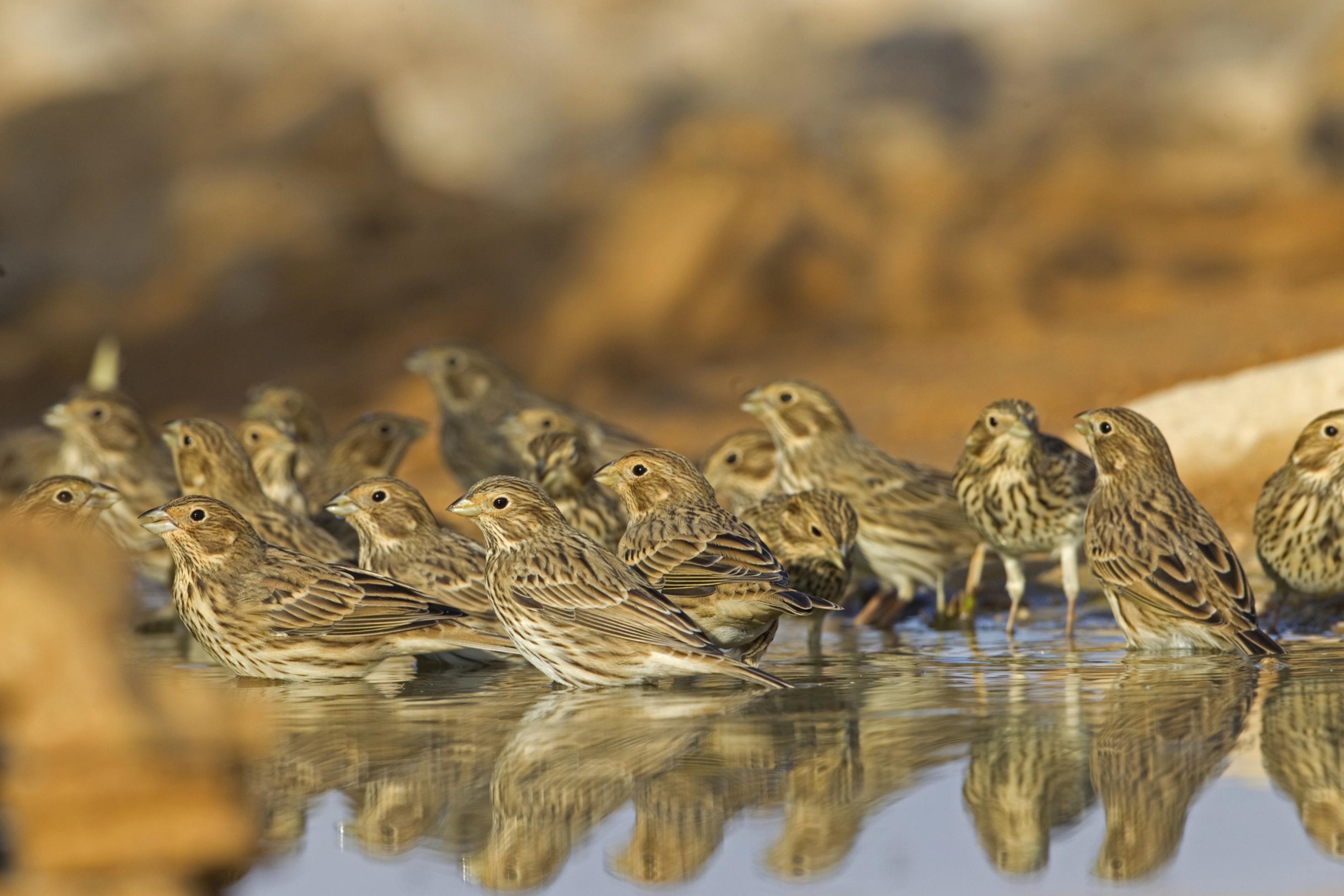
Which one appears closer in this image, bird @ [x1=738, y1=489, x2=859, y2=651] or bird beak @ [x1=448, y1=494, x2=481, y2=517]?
bird beak @ [x1=448, y1=494, x2=481, y2=517]

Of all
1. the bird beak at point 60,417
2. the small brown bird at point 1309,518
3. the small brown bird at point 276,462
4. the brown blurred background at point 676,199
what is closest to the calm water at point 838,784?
the small brown bird at point 1309,518

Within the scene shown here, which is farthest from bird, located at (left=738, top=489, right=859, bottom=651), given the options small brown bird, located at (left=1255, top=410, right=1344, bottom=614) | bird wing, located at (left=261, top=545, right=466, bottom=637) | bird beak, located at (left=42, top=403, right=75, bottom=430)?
bird beak, located at (left=42, top=403, right=75, bottom=430)

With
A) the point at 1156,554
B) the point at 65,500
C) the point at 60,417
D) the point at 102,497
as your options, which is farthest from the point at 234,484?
the point at 1156,554

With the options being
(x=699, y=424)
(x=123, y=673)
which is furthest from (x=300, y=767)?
(x=699, y=424)

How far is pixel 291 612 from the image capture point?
7676 millimetres

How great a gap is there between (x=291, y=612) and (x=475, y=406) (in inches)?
229

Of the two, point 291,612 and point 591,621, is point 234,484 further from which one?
point 591,621

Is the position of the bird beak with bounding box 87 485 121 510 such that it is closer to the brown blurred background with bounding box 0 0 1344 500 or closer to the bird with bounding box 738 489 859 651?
the bird with bounding box 738 489 859 651

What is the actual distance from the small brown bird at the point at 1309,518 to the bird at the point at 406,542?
153 inches

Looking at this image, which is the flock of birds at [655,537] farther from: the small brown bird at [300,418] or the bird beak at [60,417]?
the small brown bird at [300,418]

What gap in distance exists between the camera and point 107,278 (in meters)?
26.0

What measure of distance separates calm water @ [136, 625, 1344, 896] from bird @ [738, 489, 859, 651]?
1.54 m

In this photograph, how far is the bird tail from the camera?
285 inches

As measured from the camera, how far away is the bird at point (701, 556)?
7.57 m
